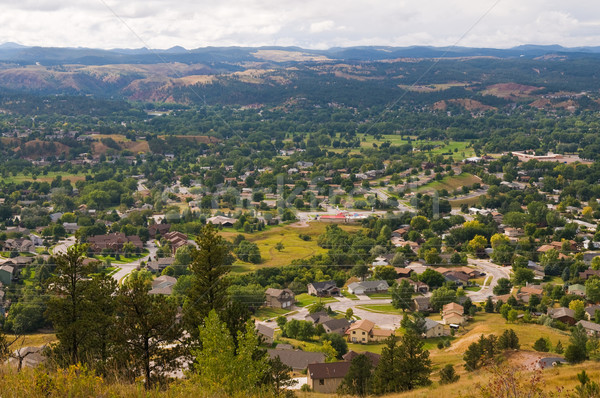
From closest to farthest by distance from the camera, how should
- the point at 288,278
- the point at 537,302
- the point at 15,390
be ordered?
1. the point at 15,390
2. the point at 537,302
3. the point at 288,278

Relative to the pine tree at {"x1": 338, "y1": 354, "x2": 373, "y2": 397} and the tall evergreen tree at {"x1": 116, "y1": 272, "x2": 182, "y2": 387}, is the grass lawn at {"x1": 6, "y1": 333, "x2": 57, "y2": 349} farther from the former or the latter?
the pine tree at {"x1": 338, "y1": 354, "x2": 373, "y2": 397}

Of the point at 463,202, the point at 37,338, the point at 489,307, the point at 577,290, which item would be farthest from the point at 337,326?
the point at 463,202

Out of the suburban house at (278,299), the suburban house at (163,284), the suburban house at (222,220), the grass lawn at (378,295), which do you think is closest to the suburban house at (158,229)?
the suburban house at (222,220)

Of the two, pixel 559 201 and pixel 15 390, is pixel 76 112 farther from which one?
pixel 15 390

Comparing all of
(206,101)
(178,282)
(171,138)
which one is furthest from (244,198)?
(206,101)

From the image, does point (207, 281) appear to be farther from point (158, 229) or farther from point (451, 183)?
point (451, 183)

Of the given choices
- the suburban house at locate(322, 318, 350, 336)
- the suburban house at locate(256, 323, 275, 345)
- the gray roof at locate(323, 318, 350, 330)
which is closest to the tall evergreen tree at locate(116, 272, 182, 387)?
the suburban house at locate(256, 323, 275, 345)
